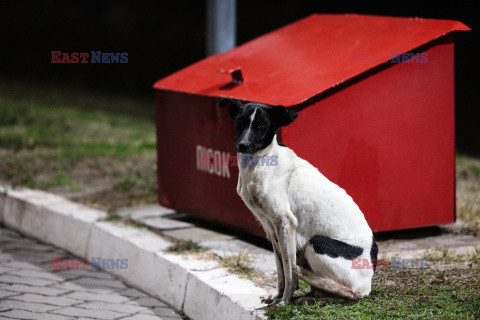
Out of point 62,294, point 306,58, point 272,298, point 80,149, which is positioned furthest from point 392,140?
point 80,149

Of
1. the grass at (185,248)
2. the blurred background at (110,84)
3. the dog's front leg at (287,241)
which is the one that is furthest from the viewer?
the blurred background at (110,84)

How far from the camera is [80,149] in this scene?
8.25 metres

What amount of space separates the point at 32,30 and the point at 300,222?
16256mm

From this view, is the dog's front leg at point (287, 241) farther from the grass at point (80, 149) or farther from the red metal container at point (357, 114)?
the grass at point (80, 149)

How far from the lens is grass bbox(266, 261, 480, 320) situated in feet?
11.6

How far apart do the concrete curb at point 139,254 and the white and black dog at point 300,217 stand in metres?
0.35

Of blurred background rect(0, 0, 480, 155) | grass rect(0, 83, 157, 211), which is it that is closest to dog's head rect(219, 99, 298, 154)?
grass rect(0, 83, 157, 211)

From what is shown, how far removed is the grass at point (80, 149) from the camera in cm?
674

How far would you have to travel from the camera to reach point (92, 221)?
559 centimetres

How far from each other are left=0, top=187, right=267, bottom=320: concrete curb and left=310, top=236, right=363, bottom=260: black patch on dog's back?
0.45 meters

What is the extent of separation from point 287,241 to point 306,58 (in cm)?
178

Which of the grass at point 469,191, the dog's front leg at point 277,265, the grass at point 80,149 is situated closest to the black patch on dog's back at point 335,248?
the dog's front leg at point 277,265

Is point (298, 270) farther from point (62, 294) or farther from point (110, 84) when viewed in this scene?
point (110, 84)

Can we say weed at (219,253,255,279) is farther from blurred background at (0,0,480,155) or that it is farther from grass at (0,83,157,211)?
blurred background at (0,0,480,155)
